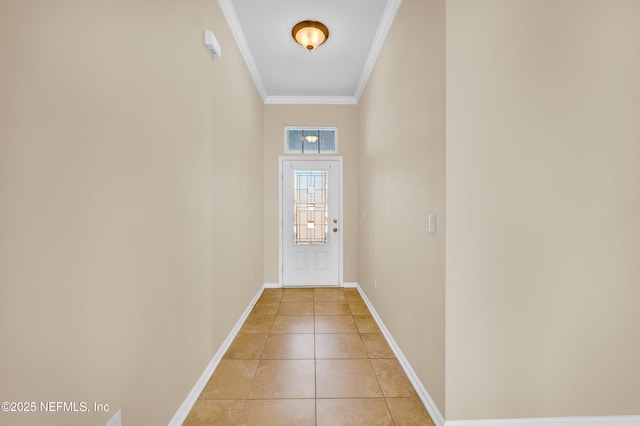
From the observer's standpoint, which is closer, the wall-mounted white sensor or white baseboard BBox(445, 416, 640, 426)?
white baseboard BBox(445, 416, 640, 426)

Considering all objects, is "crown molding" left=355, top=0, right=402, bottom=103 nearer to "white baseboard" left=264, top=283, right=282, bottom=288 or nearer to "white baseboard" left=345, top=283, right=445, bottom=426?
"white baseboard" left=345, top=283, right=445, bottom=426

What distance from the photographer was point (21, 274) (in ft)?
2.56

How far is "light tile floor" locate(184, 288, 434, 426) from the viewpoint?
173cm

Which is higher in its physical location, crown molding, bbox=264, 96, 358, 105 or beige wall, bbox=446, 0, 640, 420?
crown molding, bbox=264, 96, 358, 105

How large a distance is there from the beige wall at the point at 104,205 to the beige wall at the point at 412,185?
57.9 inches

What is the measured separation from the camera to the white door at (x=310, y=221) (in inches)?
178

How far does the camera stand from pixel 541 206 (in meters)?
1.58

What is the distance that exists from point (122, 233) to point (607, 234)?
2473 millimetres

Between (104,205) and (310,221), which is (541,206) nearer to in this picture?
(104,205)

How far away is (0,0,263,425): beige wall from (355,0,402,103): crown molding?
4.89 ft

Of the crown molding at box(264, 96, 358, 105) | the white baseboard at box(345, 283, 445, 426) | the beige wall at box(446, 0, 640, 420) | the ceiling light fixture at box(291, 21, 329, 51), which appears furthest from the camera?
the crown molding at box(264, 96, 358, 105)

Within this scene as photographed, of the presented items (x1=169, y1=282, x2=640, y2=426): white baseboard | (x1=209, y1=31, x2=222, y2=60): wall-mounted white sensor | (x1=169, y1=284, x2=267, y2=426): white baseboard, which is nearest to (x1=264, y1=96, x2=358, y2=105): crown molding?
(x1=209, y1=31, x2=222, y2=60): wall-mounted white sensor

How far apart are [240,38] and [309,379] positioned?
10.3ft

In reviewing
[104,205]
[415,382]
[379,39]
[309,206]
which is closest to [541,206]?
[415,382]
